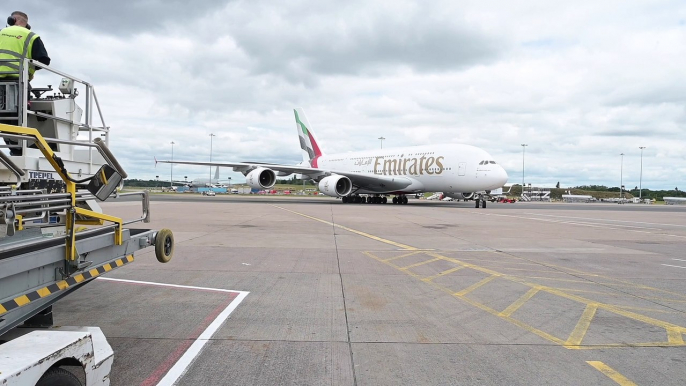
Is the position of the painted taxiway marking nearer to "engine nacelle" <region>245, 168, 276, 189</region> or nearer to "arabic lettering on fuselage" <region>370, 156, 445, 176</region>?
"arabic lettering on fuselage" <region>370, 156, 445, 176</region>

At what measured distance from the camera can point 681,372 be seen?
3.96m

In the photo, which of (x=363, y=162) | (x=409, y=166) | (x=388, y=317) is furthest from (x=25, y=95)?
(x=363, y=162)

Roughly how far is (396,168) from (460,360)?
102ft

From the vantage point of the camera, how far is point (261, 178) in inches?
1308

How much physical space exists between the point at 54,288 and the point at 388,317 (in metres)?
3.41

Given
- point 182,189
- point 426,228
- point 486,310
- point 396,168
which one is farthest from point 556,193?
point 486,310

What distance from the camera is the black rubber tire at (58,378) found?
2539 mm

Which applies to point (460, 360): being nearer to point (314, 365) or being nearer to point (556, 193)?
point (314, 365)

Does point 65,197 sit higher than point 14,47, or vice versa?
point 14,47

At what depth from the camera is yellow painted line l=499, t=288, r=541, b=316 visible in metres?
5.73

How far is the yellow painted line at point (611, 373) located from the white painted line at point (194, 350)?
347 centimetres

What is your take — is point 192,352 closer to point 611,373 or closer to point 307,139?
point 611,373

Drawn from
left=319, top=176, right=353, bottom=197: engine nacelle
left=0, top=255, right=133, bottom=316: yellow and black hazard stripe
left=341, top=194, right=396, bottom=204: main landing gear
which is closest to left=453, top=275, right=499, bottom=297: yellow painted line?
left=0, top=255, right=133, bottom=316: yellow and black hazard stripe

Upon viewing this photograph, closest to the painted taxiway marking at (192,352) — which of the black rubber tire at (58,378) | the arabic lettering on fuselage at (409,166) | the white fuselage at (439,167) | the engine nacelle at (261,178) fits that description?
the black rubber tire at (58,378)
